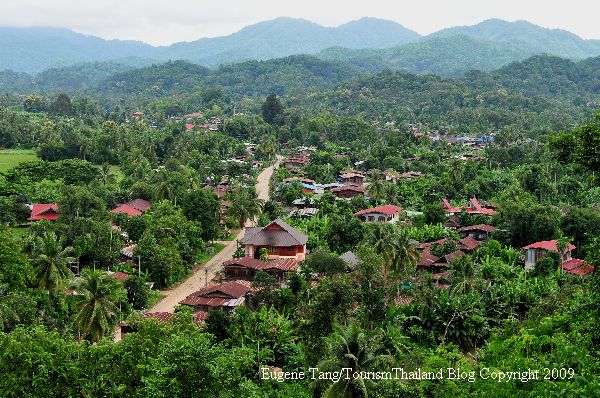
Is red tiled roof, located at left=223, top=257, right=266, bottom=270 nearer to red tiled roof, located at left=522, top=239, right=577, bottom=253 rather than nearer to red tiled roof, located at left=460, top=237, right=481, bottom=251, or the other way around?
red tiled roof, located at left=460, top=237, right=481, bottom=251

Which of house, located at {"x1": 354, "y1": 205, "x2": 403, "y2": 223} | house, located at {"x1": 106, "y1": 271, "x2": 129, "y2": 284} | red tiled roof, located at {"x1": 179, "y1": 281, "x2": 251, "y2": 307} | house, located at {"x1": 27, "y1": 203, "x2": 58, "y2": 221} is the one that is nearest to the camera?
red tiled roof, located at {"x1": 179, "y1": 281, "x2": 251, "y2": 307}

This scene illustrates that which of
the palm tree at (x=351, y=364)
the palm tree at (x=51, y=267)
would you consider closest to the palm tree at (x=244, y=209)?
the palm tree at (x=51, y=267)

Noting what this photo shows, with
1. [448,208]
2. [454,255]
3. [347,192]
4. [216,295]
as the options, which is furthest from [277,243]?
[347,192]

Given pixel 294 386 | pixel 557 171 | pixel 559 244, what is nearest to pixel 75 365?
pixel 294 386

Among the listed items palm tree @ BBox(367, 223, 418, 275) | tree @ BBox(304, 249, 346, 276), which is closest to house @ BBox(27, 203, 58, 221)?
tree @ BBox(304, 249, 346, 276)

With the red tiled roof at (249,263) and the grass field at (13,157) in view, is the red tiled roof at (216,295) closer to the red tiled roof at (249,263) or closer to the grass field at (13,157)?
the red tiled roof at (249,263)

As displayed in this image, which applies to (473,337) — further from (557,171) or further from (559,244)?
(557,171)
